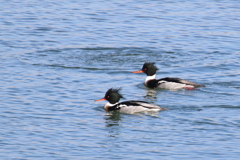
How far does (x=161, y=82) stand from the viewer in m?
22.5

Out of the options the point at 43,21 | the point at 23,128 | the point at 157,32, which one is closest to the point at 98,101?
→ the point at 23,128

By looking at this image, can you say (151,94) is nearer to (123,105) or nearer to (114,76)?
(114,76)

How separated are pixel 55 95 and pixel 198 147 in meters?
6.35

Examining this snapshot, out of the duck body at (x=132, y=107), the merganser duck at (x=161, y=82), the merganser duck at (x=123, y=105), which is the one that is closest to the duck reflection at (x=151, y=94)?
the merganser duck at (x=161, y=82)

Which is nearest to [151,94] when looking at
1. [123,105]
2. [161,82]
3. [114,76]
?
[161,82]

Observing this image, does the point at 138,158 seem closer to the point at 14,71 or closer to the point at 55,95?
the point at 55,95

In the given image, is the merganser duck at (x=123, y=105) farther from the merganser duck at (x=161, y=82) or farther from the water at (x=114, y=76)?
the merganser duck at (x=161, y=82)

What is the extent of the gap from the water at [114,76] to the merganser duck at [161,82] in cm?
25

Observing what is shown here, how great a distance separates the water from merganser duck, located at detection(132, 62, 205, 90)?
0.83 feet

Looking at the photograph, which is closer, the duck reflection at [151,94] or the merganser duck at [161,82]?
the duck reflection at [151,94]

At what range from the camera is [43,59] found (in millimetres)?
25062

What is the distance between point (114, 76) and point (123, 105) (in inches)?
150

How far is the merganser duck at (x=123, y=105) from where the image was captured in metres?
18.7

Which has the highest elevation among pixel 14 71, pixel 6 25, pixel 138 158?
pixel 6 25
